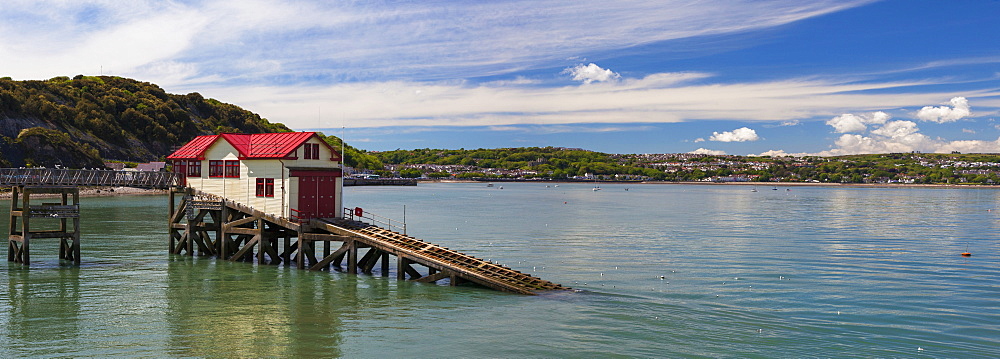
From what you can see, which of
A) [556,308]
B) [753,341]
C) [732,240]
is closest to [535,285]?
[556,308]

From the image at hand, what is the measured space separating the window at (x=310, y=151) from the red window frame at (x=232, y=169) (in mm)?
4364

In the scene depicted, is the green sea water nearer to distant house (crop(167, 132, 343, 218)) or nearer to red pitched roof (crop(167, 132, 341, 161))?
distant house (crop(167, 132, 343, 218))

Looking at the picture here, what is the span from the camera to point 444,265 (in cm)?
3222

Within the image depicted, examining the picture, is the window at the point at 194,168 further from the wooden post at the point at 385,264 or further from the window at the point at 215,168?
the wooden post at the point at 385,264

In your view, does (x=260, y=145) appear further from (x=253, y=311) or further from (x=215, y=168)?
(x=253, y=311)

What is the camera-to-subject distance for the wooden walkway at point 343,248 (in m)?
32.5

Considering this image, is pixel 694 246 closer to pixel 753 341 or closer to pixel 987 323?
pixel 987 323

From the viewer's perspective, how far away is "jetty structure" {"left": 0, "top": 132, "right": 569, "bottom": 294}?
36469 mm

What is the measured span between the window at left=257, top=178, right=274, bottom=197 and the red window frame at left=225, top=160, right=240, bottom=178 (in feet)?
6.28

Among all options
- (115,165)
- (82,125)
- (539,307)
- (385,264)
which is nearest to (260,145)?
(385,264)

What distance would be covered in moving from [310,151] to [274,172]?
2174mm

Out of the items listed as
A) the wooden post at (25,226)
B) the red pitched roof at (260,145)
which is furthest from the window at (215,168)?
the wooden post at (25,226)

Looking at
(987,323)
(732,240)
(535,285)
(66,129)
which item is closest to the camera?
(987,323)

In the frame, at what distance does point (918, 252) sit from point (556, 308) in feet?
116
